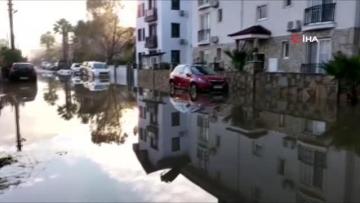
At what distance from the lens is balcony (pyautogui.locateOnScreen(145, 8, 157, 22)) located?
46.1 meters

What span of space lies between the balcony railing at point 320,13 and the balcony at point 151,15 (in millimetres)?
25053

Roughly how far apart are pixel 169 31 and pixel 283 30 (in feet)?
70.0

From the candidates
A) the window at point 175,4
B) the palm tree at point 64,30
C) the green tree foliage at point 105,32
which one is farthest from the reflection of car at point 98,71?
the palm tree at point 64,30

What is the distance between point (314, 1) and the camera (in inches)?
939

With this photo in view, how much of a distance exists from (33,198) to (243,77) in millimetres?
17963

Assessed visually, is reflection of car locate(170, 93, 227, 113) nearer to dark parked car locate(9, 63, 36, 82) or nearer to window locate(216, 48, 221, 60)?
window locate(216, 48, 221, 60)

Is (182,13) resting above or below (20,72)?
above

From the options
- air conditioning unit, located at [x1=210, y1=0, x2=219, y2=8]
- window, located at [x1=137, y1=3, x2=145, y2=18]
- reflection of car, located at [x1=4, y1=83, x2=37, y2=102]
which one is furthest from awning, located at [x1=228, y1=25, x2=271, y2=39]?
window, located at [x1=137, y1=3, x2=145, y2=18]

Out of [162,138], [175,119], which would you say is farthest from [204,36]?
[162,138]

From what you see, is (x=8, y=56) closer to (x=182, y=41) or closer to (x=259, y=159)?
(x=182, y=41)

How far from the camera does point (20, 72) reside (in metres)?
36.7

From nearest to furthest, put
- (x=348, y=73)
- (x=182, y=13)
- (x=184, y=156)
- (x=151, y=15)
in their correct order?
(x=184, y=156) < (x=348, y=73) < (x=182, y=13) < (x=151, y=15)

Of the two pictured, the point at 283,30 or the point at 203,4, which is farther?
the point at 203,4

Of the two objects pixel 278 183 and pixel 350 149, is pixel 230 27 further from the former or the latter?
pixel 278 183
